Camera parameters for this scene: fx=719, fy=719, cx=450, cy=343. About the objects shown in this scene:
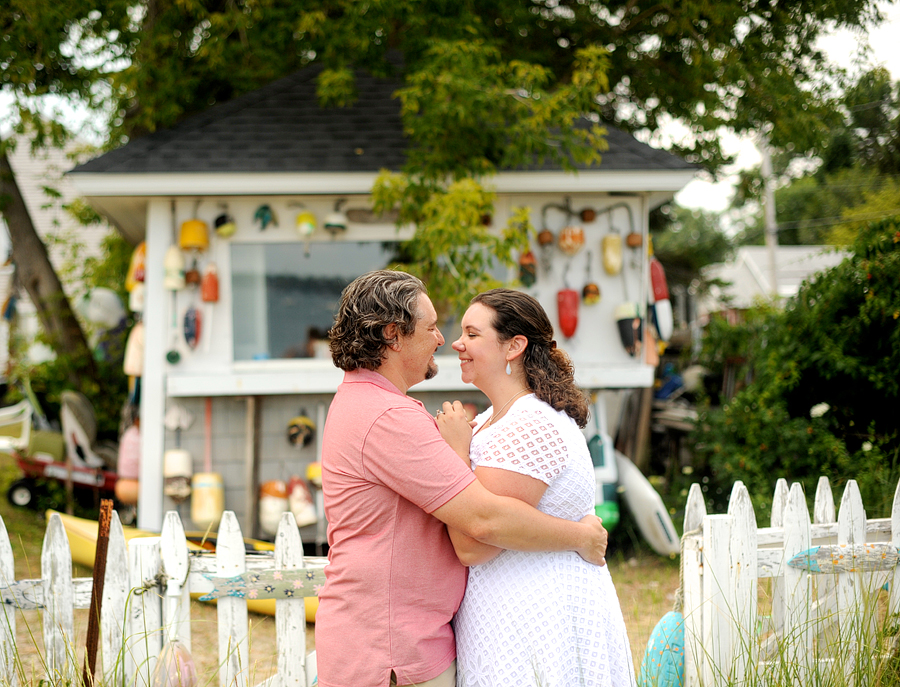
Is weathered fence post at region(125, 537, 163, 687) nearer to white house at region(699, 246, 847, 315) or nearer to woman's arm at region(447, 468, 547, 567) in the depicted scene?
woman's arm at region(447, 468, 547, 567)

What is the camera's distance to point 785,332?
6656 mm

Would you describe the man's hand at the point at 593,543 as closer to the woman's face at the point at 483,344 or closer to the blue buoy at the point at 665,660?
the woman's face at the point at 483,344

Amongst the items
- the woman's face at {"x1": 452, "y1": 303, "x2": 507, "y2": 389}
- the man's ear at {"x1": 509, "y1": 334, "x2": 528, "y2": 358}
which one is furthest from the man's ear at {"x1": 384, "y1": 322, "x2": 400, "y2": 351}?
the man's ear at {"x1": 509, "y1": 334, "x2": 528, "y2": 358}

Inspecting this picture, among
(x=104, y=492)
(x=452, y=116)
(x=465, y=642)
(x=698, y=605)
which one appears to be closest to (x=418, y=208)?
(x=452, y=116)

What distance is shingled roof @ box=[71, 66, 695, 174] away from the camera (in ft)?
20.0

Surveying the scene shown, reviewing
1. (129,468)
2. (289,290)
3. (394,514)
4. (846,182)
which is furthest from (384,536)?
(846,182)

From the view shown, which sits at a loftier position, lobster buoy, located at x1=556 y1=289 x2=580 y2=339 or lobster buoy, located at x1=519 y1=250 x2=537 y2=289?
lobster buoy, located at x1=519 y1=250 x2=537 y2=289

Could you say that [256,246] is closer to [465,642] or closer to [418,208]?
[418,208]

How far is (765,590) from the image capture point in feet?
9.09

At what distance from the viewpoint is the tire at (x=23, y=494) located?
8211 millimetres

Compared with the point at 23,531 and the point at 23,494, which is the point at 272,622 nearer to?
the point at 23,531

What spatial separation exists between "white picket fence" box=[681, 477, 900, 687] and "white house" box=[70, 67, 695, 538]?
11.6 feet

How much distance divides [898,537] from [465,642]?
222 cm

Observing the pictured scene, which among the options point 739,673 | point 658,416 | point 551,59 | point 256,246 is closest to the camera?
point 739,673
